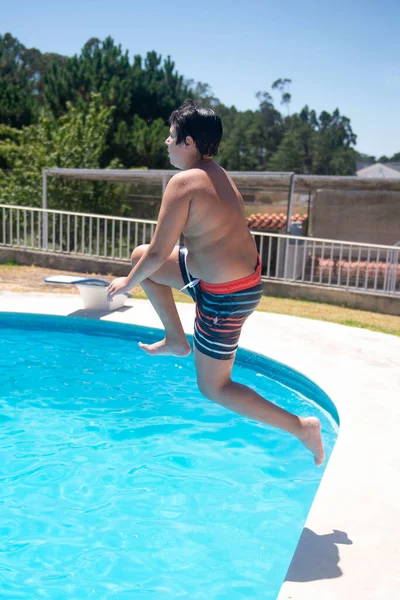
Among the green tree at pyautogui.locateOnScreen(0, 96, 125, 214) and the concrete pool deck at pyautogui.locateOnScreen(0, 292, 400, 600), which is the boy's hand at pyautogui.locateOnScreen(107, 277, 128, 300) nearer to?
the concrete pool deck at pyautogui.locateOnScreen(0, 292, 400, 600)

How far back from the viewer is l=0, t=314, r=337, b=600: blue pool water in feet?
8.91

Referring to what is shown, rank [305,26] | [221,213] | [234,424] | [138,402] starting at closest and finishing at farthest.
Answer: [221,213], [234,424], [138,402], [305,26]

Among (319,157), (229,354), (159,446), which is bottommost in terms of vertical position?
(159,446)

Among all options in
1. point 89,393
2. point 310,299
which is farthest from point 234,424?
point 310,299

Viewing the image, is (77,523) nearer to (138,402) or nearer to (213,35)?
(138,402)

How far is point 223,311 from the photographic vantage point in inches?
107

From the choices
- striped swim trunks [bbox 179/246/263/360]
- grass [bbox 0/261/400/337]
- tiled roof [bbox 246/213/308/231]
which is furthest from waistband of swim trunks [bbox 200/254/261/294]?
tiled roof [bbox 246/213/308/231]

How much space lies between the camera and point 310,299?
9844 millimetres

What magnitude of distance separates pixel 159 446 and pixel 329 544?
2019 mm

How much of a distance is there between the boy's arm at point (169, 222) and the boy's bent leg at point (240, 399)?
0.51m

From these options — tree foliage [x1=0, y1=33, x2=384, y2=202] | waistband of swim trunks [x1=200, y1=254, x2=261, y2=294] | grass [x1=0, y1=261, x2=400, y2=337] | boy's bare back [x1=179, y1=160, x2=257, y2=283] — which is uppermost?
tree foliage [x1=0, y1=33, x2=384, y2=202]

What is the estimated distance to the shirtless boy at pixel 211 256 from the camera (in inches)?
99.6

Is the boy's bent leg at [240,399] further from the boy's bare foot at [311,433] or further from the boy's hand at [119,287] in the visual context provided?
the boy's hand at [119,287]

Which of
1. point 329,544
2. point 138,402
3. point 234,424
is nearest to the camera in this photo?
point 329,544
